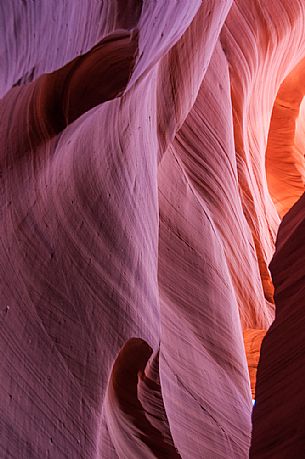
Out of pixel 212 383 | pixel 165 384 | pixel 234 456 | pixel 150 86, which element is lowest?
pixel 234 456

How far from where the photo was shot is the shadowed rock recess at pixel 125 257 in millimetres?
1926

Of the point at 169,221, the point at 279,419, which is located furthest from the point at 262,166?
the point at 279,419

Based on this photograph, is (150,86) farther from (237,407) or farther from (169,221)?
(237,407)

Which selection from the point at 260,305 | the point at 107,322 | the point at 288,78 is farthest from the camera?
the point at 288,78

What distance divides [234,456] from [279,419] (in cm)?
171

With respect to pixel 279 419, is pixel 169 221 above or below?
above

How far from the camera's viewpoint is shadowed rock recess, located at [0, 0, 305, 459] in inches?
75.8

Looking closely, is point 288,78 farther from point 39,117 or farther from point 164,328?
point 39,117

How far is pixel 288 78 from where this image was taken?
7195mm

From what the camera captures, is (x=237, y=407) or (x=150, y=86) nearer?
(x=150, y=86)

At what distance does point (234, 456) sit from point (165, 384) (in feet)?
1.91

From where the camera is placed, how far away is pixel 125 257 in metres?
2.75

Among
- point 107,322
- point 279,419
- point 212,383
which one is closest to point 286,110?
point 212,383

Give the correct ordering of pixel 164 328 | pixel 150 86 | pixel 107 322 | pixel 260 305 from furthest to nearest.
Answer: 1. pixel 260 305
2. pixel 164 328
3. pixel 150 86
4. pixel 107 322
